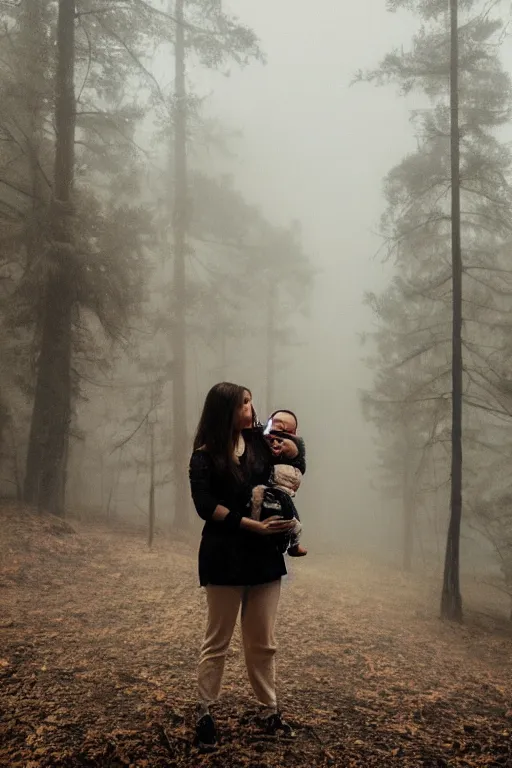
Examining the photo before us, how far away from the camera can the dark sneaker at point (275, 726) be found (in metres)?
3.54

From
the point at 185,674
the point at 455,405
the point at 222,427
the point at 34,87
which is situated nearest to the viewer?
the point at 222,427

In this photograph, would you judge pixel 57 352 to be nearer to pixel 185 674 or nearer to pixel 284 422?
pixel 185 674

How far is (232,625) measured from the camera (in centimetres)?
343

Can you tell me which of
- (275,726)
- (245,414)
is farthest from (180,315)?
(275,726)

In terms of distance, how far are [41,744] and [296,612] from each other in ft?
19.0

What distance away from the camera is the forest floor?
3.35 metres

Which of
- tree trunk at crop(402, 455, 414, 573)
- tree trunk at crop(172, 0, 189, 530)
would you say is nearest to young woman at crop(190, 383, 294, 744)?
tree trunk at crop(172, 0, 189, 530)

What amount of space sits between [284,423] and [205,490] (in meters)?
0.70

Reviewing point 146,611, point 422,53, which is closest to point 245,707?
point 146,611

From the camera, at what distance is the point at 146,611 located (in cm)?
703

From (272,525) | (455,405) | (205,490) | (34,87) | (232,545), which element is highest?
(34,87)

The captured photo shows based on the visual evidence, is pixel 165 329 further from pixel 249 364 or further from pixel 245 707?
pixel 249 364

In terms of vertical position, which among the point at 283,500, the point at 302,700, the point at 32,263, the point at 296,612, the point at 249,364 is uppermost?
the point at 249,364

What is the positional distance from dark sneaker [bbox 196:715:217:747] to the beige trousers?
0.27 feet
